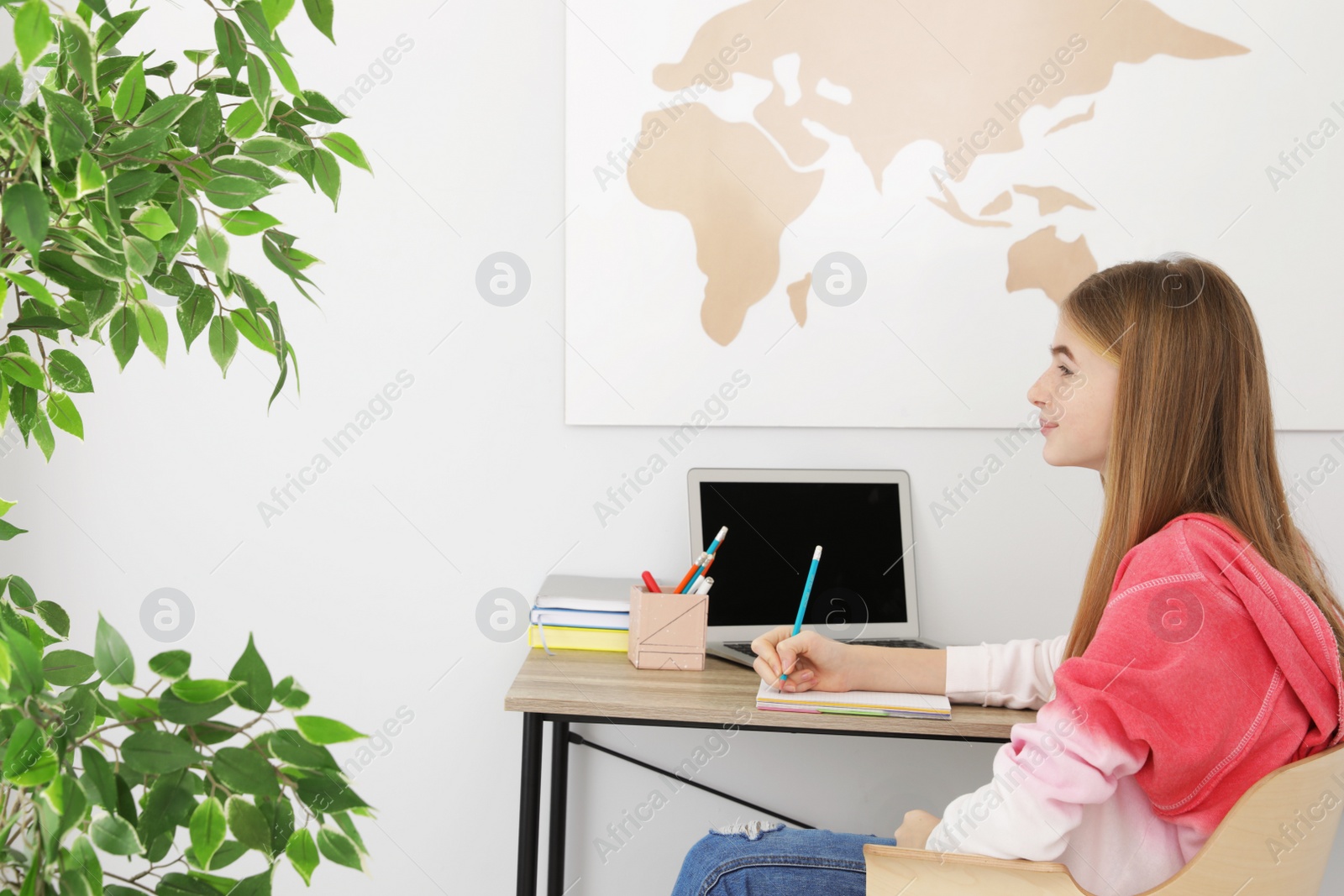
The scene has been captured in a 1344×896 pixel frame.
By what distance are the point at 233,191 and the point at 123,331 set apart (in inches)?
7.0

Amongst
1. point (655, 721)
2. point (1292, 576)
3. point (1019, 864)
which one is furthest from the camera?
point (655, 721)

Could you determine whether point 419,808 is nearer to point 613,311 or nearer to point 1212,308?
point 613,311

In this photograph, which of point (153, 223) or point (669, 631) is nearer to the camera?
point (153, 223)

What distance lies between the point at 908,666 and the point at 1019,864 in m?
0.48

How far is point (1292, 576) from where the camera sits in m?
1.03

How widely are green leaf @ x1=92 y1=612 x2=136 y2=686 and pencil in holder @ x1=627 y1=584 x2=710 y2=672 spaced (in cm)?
109

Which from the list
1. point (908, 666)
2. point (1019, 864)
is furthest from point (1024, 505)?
point (1019, 864)

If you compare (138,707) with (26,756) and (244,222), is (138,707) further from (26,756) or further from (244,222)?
(244,222)

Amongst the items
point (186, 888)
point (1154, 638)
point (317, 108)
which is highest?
point (317, 108)

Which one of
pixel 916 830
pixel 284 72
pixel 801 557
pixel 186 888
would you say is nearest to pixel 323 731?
pixel 186 888

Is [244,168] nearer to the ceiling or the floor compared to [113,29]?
nearer to the floor

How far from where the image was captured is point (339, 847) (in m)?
0.42

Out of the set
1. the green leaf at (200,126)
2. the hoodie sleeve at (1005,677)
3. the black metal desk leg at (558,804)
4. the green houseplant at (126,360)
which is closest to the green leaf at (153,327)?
the green houseplant at (126,360)

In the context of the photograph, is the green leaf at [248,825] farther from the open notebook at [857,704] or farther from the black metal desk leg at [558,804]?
the black metal desk leg at [558,804]
